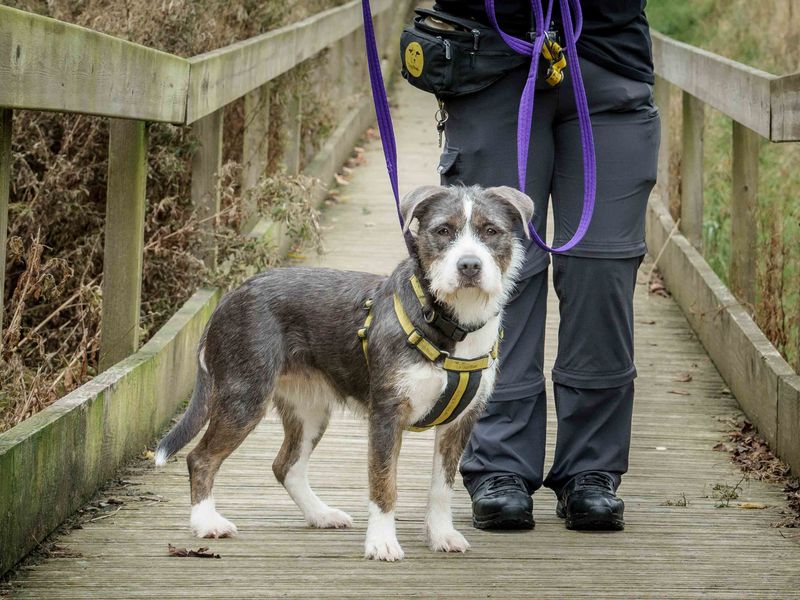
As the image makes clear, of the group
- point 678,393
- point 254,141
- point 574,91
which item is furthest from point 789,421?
point 254,141

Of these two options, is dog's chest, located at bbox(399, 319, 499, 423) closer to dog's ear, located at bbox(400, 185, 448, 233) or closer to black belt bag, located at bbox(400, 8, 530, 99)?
dog's ear, located at bbox(400, 185, 448, 233)

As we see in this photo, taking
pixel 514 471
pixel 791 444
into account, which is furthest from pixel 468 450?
pixel 791 444

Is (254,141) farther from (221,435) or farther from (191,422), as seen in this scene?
(221,435)

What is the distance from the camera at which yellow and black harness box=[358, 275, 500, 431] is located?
4.17 meters

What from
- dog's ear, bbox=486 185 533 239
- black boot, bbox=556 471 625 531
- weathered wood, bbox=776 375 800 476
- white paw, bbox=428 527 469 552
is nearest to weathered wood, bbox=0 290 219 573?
white paw, bbox=428 527 469 552

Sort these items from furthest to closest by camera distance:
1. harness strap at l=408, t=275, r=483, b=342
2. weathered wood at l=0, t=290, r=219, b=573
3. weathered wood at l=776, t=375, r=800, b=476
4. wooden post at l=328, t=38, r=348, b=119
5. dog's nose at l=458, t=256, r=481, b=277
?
wooden post at l=328, t=38, r=348, b=119, weathered wood at l=776, t=375, r=800, b=476, harness strap at l=408, t=275, r=483, b=342, dog's nose at l=458, t=256, r=481, b=277, weathered wood at l=0, t=290, r=219, b=573

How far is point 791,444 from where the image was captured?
520 cm

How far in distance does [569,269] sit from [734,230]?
93.8 inches

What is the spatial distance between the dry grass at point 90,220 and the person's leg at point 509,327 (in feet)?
5.77

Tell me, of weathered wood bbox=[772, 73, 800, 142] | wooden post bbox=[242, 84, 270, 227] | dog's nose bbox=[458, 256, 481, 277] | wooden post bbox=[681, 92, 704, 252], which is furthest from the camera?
wooden post bbox=[681, 92, 704, 252]

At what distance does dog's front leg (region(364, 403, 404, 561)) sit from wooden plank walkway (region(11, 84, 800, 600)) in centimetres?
9

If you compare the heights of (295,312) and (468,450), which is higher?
(295,312)

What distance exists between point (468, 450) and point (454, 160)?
3.71 ft

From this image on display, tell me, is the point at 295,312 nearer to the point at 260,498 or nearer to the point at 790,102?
the point at 260,498
